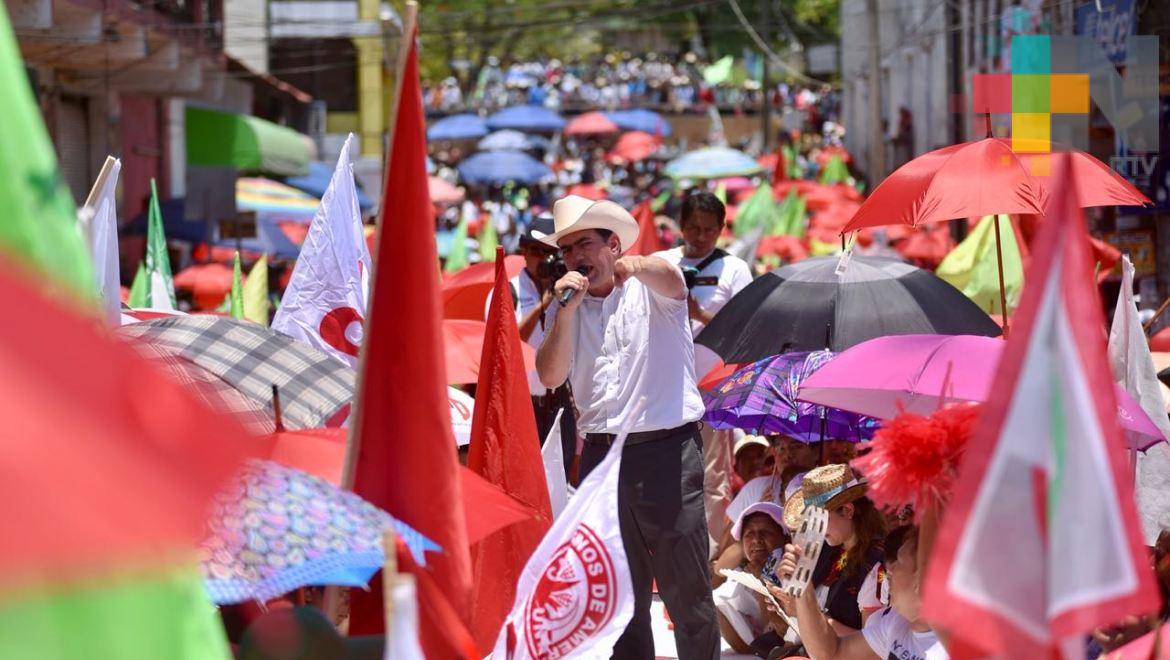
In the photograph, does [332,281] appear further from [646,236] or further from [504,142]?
[504,142]

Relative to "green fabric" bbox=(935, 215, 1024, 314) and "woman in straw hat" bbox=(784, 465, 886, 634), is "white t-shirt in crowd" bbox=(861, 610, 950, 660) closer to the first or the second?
"woman in straw hat" bbox=(784, 465, 886, 634)

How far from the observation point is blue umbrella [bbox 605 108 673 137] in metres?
39.6

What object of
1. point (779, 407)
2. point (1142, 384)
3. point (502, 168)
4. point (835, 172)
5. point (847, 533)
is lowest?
point (847, 533)

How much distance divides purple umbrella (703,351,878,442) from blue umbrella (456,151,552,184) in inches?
1034

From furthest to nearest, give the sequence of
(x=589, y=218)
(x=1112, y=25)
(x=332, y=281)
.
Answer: (x=1112, y=25), (x=332, y=281), (x=589, y=218)

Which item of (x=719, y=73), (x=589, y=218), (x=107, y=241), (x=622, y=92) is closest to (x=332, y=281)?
(x=107, y=241)

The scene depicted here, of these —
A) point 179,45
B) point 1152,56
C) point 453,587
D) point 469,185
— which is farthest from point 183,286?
point 469,185

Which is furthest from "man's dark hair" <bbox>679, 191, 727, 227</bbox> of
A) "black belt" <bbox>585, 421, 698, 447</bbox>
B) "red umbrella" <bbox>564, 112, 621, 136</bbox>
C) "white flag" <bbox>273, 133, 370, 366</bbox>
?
"red umbrella" <bbox>564, 112, 621, 136</bbox>

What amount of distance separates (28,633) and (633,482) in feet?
12.5

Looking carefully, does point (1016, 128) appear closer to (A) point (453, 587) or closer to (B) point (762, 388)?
(B) point (762, 388)

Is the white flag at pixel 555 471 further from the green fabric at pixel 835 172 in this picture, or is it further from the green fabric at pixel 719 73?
the green fabric at pixel 719 73

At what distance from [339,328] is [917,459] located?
3565 millimetres

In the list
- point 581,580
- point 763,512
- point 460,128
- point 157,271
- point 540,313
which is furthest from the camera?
point 460,128

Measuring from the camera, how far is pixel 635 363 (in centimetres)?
584
